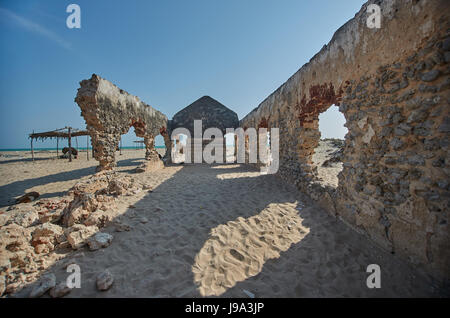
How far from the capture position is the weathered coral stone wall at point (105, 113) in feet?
20.3

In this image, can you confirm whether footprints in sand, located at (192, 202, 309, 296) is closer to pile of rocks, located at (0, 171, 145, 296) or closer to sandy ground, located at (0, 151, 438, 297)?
sandy ground, located at (0, 151, 438, 297)

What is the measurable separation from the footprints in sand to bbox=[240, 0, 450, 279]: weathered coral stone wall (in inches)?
40.6

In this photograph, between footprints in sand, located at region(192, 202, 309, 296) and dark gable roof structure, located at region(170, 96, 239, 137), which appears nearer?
footprints in sand, located at region(192, 202, 309, 296)

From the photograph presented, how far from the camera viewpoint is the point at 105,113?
21.8 feet

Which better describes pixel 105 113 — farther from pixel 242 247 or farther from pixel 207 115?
pixel 207 115

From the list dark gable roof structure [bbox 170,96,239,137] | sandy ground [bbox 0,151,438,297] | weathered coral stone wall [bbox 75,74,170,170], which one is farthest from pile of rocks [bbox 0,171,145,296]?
dark gable roof structure [bbox 170,96,239,137]

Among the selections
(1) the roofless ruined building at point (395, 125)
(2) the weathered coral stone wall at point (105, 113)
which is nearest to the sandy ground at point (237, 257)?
(1) the roofless ruined building at point (395, 125)

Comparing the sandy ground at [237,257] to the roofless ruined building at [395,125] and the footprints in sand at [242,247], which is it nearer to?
the footprints in sand at [242,247]

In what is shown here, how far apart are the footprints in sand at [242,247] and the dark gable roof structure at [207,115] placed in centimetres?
1211

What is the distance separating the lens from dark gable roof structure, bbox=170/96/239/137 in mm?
14648

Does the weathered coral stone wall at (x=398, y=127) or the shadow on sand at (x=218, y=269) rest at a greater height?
the weathered coral stone wall at (x=398, y=127)

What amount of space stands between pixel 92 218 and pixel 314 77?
5234 millimetres

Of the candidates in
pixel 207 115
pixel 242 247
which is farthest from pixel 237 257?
pixel 207 115

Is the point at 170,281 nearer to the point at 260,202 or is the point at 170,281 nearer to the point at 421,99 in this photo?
the point at 260,202
